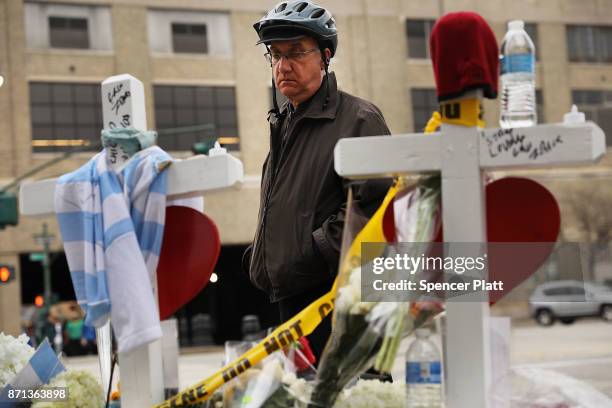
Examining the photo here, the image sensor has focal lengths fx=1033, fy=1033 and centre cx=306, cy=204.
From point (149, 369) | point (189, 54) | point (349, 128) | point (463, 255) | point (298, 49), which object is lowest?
point (149, 369)

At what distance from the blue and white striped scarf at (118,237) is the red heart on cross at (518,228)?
45.9 inches

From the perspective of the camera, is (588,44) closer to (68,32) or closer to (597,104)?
(597,104)

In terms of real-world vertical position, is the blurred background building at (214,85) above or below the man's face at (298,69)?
above

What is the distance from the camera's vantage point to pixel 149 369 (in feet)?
10.6

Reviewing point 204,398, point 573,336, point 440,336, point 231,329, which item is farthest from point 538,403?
point 231,329

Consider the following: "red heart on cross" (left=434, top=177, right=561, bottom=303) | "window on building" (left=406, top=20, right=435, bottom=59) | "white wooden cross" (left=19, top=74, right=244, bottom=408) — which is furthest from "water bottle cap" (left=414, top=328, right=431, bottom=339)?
"window on building" (left=406, top=20, right=435, bottom=59)

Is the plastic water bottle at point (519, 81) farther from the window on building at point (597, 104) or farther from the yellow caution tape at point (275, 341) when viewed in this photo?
the window on building at point (597, 104)

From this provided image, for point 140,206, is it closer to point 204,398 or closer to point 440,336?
point 204,398

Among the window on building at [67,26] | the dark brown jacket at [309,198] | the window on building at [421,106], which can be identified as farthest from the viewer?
the window on building at [421,106]

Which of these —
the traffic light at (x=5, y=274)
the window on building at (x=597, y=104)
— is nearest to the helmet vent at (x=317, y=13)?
the traffic light at (x=5, y=274)

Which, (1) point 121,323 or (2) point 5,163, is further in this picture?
(2) point 5,163

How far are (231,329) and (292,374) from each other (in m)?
30.5

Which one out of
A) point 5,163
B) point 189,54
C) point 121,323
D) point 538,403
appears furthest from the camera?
point 189,54

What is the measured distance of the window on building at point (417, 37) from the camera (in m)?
33.7
